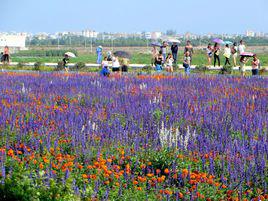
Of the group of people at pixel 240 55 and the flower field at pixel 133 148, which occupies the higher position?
the group of people at pixel 240 55

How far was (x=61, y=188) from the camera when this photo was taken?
5.16 m

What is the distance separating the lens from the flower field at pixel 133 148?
592 cm

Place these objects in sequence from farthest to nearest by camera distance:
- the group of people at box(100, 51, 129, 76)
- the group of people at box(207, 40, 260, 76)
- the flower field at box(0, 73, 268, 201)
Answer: the group of people at box(207, 40, 260, 76)
the group of people at box(100, 51, 129, 76)
the flower field at box(0, 73, 268, 201)

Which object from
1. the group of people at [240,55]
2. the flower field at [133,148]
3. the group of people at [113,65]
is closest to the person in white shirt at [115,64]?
the group of people at [113,65]

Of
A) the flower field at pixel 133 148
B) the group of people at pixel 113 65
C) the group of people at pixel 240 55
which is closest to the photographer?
the flower field at pixel 133 148

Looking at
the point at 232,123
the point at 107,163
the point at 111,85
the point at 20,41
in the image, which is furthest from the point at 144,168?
the point at 20,41

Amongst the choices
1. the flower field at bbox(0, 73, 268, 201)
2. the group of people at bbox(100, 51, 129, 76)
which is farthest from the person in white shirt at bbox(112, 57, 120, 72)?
the flower field at bbox(0, 73, 268, 201)

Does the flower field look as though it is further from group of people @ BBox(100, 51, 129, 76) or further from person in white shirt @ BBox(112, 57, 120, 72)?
person in white shirt @ BBox(112, 57, 120, 72)

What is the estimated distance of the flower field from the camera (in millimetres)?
5918

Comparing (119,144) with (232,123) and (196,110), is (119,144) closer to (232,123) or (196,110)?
(232,123)

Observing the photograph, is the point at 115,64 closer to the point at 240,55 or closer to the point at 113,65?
the point at 113,65

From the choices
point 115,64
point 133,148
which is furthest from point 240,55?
point 133,148

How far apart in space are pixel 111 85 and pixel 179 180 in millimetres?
8954

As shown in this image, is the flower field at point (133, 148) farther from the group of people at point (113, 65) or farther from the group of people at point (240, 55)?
the group of people at point (240, 55)
